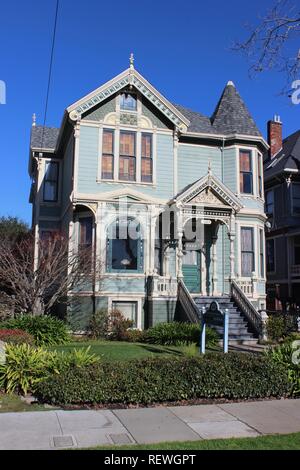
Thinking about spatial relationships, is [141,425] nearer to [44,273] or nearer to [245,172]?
[44,273]

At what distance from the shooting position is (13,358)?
923 cm

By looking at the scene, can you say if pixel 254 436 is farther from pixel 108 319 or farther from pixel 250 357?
pixel 108 319

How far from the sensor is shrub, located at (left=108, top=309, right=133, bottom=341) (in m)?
17.0

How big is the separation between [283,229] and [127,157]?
1399 cm

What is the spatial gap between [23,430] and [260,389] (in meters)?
4.51

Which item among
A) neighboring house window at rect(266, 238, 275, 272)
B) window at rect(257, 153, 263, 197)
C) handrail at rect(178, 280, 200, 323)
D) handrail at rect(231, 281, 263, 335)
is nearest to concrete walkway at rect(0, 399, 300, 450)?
handrail at rect(178, 280, 200, 323)

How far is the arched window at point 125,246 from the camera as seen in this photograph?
18.7 metres

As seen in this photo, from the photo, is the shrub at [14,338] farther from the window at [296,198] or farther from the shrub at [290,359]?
the window at [296,198]

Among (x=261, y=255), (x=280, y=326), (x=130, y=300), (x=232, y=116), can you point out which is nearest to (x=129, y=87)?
(x=232, y=116)

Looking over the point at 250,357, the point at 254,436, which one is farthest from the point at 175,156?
the point at 254,436

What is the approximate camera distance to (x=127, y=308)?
18.7m

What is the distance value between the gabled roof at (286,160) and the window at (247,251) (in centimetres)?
950

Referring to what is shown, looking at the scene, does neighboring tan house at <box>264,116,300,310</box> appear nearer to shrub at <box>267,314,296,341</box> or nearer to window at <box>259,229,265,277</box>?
window at <box>259,229,265,277</box>

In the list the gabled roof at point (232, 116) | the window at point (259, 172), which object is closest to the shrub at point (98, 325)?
the window at point (259, 172)
